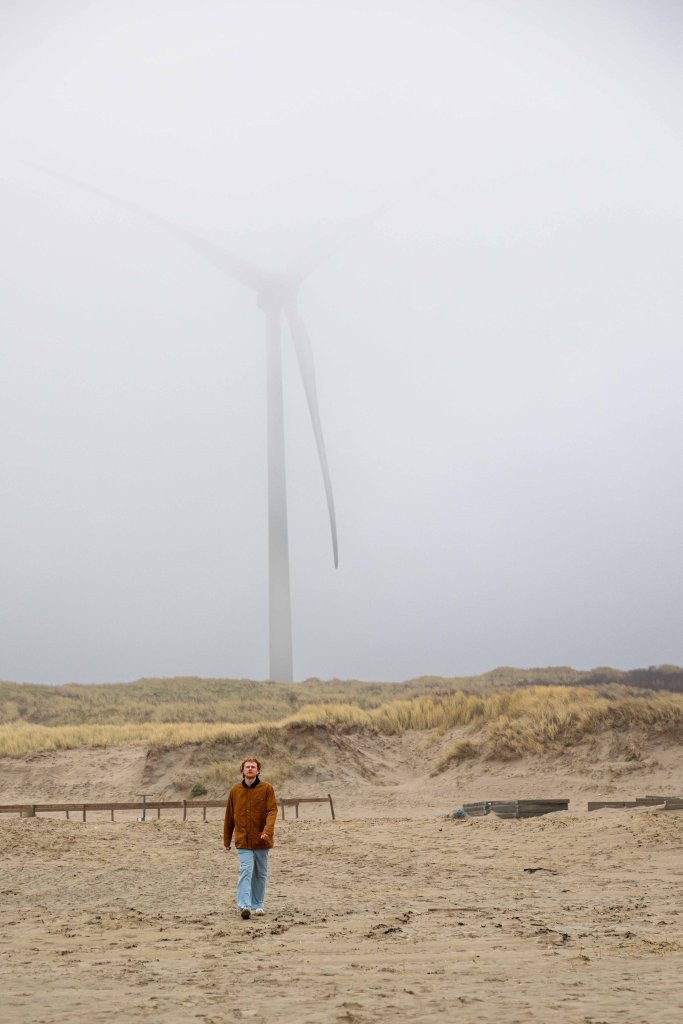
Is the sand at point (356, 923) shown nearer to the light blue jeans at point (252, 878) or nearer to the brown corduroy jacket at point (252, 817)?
the light blue jeans at point (252, 878)

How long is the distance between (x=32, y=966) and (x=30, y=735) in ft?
99.8

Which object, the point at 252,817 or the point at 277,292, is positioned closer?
the point at 252,817

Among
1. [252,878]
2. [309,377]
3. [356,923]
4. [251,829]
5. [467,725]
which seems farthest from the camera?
[309,377]

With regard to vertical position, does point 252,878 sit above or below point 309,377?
below

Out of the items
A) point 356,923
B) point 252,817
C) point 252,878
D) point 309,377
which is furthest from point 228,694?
point 356,923

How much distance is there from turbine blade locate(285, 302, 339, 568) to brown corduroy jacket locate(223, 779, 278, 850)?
42.8 meters

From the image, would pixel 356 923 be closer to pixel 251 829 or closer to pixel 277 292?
pixel 251 829

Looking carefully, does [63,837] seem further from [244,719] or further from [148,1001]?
[244,719]

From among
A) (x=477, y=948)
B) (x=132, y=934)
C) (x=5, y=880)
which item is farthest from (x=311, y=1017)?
(x=5, y=880)

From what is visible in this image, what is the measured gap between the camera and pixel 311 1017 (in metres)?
6.45

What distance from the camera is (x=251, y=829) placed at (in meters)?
11.1

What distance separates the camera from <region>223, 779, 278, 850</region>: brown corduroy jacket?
434 inches

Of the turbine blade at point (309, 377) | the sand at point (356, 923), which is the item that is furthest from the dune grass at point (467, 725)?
the turbine blade at point (309, 377)

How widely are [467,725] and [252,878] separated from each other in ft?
81.2
